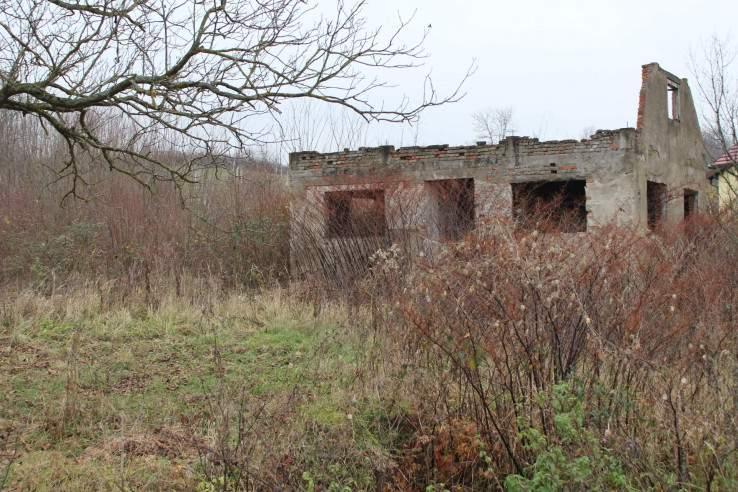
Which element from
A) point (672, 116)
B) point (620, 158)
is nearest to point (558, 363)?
point (620, 158)

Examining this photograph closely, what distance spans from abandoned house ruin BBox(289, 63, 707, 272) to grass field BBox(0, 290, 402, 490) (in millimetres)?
3731

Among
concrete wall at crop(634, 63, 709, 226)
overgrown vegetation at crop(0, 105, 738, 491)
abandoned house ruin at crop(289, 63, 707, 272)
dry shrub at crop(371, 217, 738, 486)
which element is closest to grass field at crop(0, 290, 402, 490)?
overgrown vegetation at crop(0, 105, 738, 491)

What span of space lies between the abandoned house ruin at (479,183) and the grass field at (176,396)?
3.73m

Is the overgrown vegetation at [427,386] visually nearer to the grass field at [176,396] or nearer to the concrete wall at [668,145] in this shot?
the grass field at [176,396]

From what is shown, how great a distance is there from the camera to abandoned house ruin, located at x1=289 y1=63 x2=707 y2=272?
13539 millimetres

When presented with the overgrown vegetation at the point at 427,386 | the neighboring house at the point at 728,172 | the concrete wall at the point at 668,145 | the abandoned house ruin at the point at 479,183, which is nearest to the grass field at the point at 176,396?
the overgrown vegetation at the point at 427,386

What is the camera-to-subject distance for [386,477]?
482 cm

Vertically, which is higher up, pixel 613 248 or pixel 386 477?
pixel 613 248

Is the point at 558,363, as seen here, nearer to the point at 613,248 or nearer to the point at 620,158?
the point at 613,248

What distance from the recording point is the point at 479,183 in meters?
15.4

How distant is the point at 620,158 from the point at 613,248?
9966mm

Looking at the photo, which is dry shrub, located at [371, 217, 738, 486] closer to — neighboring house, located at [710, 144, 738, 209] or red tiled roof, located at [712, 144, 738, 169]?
red tiled roof, located at [712, 144, 738, 169]

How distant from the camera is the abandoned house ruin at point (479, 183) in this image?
533 inches

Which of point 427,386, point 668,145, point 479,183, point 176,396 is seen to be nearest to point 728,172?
point 668,145
